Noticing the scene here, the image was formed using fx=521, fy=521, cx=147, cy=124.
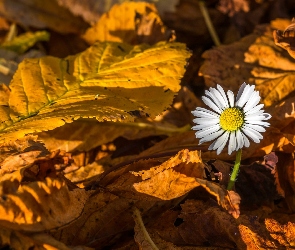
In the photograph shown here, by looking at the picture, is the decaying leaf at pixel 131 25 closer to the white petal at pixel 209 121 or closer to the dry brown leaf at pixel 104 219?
the white petal at pixel 209 121

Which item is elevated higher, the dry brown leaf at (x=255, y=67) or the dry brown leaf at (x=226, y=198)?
the dry brown leaf at (x=255, y=67)

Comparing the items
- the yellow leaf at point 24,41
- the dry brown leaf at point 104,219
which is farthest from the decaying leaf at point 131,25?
the dry brown leaf at point 104,219

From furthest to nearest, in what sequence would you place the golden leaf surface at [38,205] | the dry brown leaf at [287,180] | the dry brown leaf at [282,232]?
the dry brown leaf at [287,180]
the dry brown leaf at [282,232]
the golden leaf surface at [38,205]

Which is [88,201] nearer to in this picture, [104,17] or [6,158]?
[6,158]

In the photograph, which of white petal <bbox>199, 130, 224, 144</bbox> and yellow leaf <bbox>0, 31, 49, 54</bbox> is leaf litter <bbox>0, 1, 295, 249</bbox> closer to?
white petal <bbox>199, 130, 224, 144</bbox>

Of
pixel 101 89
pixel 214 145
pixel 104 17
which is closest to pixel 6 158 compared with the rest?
pixel 101 89

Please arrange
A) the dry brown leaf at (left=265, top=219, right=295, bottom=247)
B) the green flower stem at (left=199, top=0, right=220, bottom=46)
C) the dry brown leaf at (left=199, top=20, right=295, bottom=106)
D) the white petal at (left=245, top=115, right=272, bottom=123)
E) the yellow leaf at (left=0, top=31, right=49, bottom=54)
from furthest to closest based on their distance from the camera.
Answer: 1. the green flower stem at (left=199, top=0, right=220, bottom=46)
2. the yellow leaf at (left=0, top=31, right=49, bottom=54)
3. the dry brown leaf at (left=199, top=20, right=295, bottom=106)
4. the white petal at (left=245, top=115, right=272, bottom=123)
5. the dry brown leaf at (left=265, top=219, right=295, bottom=247)

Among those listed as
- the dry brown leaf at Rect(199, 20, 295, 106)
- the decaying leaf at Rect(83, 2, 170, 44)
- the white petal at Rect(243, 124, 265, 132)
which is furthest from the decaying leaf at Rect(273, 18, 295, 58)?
the decaying leaf at Rect(83, 2, 170, 44)

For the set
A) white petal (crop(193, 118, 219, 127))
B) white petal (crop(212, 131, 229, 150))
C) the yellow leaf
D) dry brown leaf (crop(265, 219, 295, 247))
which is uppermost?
white petal (crop(193, 118, 219, 127))
